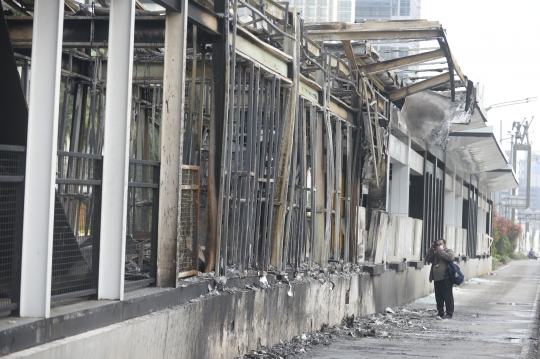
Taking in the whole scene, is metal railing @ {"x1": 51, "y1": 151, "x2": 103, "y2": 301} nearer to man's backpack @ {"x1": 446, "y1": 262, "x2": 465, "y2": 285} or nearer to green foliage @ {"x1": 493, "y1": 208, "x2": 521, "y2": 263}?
man's backpack @ {"x1": 446, "y1": 262, "x2": 465, "y2": 285}

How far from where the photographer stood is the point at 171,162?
27.7 ft

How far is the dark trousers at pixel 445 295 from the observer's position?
17453mm

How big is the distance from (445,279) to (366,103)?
4094 millimetres

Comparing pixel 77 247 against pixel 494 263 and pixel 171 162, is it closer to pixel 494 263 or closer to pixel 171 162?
pixel 171 162

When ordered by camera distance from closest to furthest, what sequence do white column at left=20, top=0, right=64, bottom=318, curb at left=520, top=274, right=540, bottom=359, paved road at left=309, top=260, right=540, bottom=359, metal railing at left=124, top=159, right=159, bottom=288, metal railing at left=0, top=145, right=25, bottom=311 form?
metal railing at left=0, top=145, right=25, bottom=311 → white column at left=20, top=0, right=64, bottom=318 → metal railing at left=124, top=159, right=159, bottom=288 → paved road at left=309, top=260, right=540, bottom=359 → curb at left=520, top=274, right=540, bottom=359

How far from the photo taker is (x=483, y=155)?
3131 cm

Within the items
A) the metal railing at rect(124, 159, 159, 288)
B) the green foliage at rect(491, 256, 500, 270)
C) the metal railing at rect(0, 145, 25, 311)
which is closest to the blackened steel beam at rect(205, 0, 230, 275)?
the metal railing at rect(124, 159, 159, 288)

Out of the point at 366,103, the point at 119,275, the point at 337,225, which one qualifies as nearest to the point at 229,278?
the point at 119,275

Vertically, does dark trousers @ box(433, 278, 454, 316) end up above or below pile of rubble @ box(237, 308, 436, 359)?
above

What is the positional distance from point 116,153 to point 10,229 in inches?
61.3

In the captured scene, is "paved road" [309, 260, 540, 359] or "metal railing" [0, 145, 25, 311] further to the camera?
"paved road" [309, 260, 540, 359]

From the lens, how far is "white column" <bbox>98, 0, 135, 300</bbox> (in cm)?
726

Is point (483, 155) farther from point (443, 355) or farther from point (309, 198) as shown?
point (443, 355)

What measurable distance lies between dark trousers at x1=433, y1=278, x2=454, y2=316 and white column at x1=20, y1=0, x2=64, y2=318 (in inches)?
498
